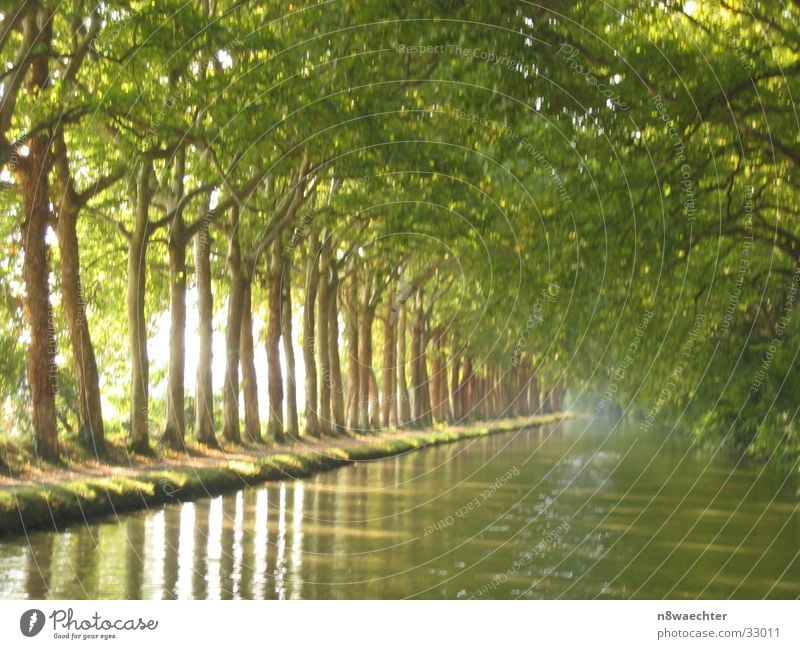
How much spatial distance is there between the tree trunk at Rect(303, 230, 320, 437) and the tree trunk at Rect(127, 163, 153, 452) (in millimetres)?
11724

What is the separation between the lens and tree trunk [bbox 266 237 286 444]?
126 feet

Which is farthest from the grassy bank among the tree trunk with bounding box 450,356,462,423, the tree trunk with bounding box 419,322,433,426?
the tree trunk with bounding box 450,356,462,423

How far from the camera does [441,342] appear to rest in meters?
70.9

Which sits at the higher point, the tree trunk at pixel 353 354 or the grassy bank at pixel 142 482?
the tree trunk at pixel 353 354

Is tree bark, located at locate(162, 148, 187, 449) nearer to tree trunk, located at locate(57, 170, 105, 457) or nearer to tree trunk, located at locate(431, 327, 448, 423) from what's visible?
tree trunk, located at locate(57, 170, 105, 457)

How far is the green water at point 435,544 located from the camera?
15797 mm

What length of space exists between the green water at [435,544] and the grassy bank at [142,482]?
1.52 feet

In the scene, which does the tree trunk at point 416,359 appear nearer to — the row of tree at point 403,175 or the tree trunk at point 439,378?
the tree trunk at point 439,378

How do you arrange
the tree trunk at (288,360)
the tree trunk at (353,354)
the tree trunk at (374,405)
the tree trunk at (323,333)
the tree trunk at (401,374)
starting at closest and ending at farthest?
the tree trunk at (288,360) < the tree trunk at (323,333) < the tree trunk at (353,354) < the tree trunk at (374,405) < the tree trunk at (401,374)

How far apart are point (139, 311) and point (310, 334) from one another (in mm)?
13858

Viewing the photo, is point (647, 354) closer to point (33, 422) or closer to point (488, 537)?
point (488, 537)

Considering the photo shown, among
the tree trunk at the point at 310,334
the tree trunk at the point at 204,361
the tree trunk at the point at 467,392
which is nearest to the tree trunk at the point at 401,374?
the tree trunk at the point at 467,392
